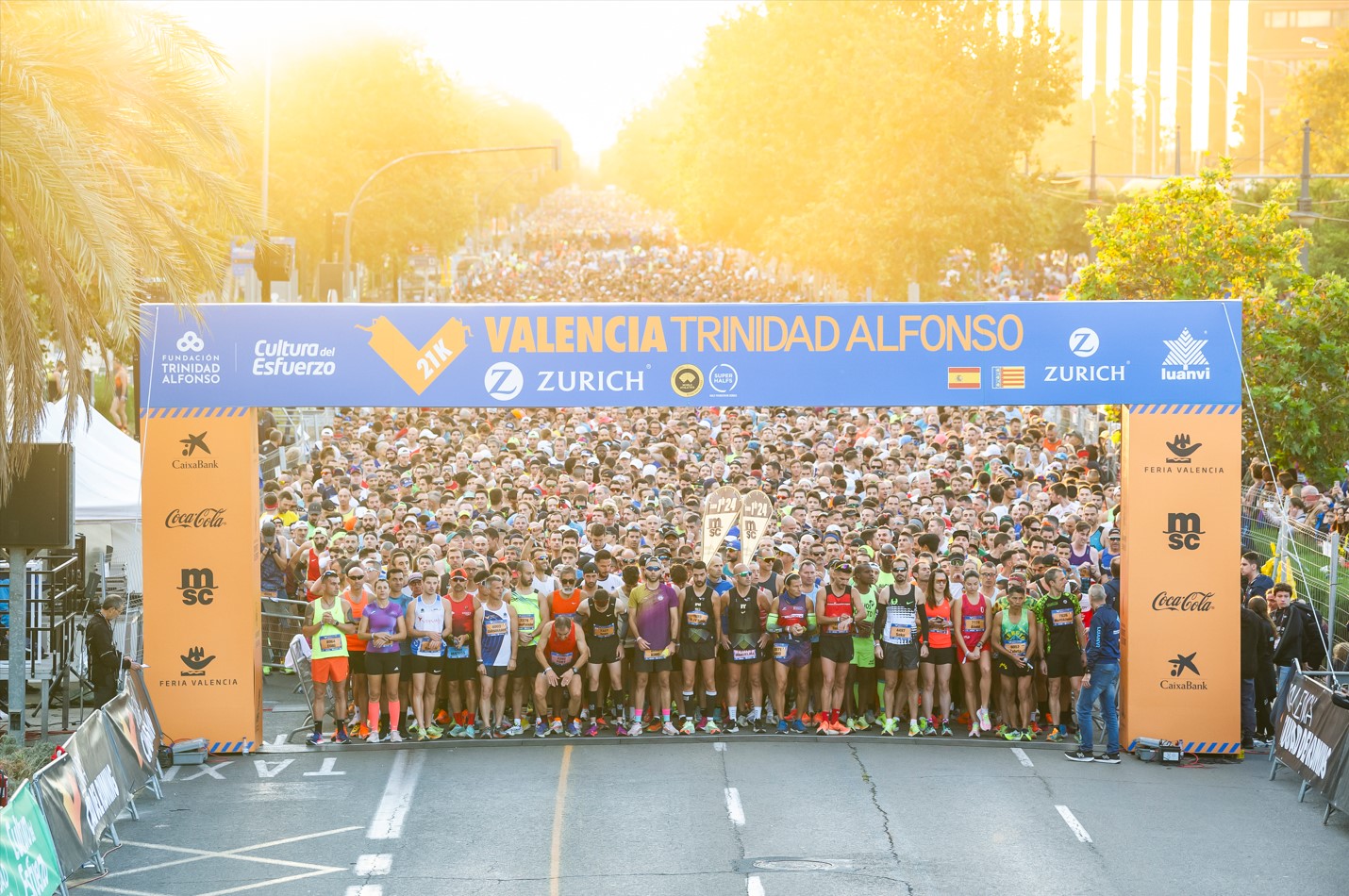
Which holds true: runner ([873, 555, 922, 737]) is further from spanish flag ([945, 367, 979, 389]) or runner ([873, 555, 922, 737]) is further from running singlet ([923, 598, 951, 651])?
spanish flag ([945, 367, 979, 389])

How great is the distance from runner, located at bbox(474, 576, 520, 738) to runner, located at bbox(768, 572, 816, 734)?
2450 mm

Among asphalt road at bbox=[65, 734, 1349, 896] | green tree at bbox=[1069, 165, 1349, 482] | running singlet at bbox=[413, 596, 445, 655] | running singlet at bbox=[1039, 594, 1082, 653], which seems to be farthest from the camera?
green tree at bbox=[1069, 165, 1349, 482]

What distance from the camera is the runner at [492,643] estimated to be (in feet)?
48.4

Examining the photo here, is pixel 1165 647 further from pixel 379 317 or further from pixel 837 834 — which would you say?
pixel 379 317

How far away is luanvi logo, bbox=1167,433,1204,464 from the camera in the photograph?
14422mm

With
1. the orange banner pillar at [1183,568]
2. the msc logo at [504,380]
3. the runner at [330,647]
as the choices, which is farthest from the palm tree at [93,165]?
the orange banner pillar at [1183,568]

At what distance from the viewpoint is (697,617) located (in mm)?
15062

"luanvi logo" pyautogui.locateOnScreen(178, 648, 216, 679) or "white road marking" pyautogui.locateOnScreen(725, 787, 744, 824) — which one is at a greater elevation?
"luanvi logo" pyautogui.locateOnScreen(178, 648, 216, 679)

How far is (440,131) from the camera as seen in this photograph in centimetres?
5397

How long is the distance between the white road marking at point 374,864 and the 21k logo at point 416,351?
182 inches

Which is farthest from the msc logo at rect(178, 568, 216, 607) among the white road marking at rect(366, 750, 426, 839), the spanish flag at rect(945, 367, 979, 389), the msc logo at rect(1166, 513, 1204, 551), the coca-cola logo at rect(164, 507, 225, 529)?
the msc logo at rect(1166, 513, 1204, 551)

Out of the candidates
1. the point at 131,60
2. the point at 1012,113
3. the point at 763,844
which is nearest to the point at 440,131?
the point at 1012,113

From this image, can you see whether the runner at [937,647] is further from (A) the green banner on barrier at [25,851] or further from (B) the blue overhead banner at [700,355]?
(A) the green banner on barrier at [25,851]

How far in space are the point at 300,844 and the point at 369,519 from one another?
6339 mm
